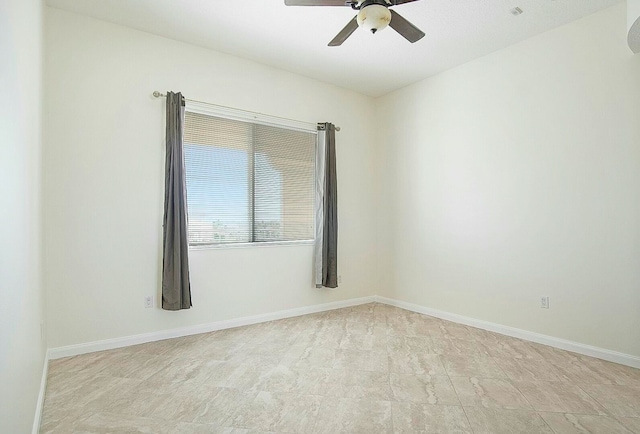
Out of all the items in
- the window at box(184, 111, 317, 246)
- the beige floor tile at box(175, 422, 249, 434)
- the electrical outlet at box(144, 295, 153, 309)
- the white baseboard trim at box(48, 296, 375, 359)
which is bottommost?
the beige floor tile at box(175, 422, 249, 434)

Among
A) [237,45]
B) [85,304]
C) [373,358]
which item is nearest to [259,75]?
[237,45]

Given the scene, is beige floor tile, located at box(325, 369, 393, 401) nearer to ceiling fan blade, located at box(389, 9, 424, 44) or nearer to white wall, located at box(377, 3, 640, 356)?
white wall, located at box(377, 3, 640, 356)

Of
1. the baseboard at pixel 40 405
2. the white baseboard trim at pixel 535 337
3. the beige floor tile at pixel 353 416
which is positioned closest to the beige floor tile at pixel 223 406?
the beige floor tile at pixel 353 416

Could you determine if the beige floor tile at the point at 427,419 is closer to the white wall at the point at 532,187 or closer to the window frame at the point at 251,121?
the white wall at the point at 532,187

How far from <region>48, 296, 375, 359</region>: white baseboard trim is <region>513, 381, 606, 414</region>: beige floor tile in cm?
253

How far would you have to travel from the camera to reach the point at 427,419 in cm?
217

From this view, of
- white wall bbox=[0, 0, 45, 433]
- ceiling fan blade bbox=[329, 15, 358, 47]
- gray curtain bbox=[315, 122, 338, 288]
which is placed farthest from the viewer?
gray curtain bbox=[315, 122, 338, 288]

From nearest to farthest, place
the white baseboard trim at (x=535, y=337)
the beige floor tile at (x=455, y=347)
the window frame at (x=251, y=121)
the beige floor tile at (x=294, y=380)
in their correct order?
the beige floor tile at (x=294, y=380), the white baseboard trim at (x=535, y=337), the beige floor tile at (x=455, y=347), the window frame at (x=251, y=121)

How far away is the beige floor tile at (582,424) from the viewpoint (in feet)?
6.73

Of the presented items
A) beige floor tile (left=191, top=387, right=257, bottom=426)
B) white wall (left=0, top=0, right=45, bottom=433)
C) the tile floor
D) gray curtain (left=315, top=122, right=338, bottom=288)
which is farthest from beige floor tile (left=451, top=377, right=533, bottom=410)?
white wall (left=0, top=0, right=45, bottom=433)

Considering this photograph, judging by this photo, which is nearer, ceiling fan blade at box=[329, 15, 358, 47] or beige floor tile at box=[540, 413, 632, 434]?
beige floor tile at box=[540, 413, 632, 434]

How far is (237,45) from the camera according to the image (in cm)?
389

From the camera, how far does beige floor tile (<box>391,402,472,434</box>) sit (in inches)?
81.0

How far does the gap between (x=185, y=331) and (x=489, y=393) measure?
9.13 feet
